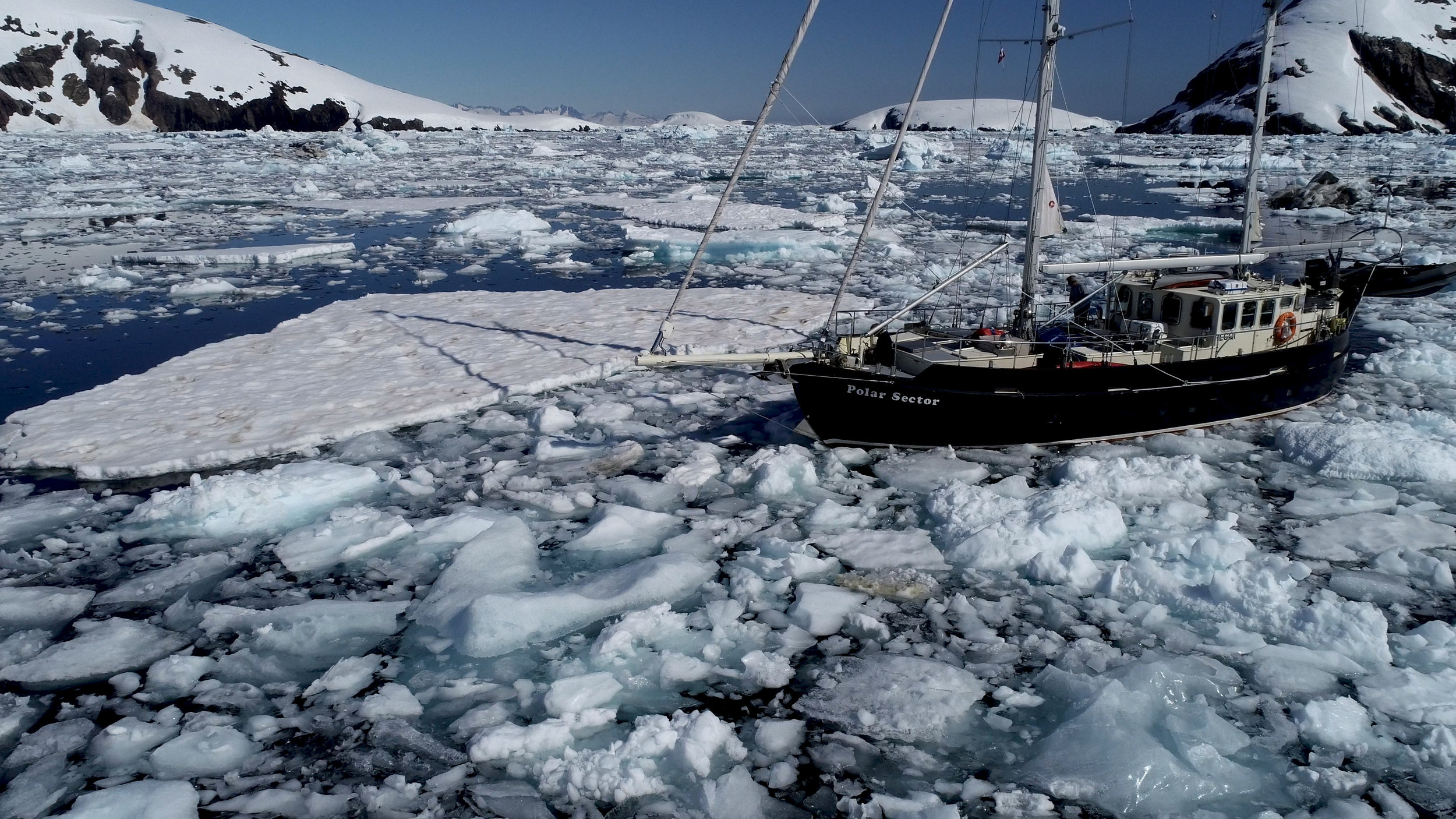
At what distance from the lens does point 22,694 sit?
21.9ft

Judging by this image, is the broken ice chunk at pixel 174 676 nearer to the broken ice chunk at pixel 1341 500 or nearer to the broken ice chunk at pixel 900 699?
the broken ice chunk at pixel 900 699

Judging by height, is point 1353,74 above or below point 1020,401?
above

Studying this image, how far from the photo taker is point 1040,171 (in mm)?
11672

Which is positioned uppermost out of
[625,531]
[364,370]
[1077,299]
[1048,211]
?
[1048,211]

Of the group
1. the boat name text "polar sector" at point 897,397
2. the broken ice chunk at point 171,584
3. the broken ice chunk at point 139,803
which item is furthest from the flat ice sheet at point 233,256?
the broken ice chunk at point 139,803

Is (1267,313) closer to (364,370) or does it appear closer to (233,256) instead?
(364,370)

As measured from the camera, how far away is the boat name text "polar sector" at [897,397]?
10961 mm

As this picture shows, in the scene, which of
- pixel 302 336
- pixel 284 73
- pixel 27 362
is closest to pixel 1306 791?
pixel 302 336

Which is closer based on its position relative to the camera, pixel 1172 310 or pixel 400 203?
pixel 1172 310

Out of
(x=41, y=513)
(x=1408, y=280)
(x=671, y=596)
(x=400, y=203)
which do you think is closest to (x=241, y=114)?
(x=400, y=203)

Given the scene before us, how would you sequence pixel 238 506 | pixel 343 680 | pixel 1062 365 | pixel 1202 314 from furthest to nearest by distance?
1. pixel 1202 314
2. pixel 1062 365
3. pixel 238 506
4. pixel 343 680

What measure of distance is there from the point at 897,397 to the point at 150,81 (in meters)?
163

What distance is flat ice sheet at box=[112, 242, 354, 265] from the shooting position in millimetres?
25516

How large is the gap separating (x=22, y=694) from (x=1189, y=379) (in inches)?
496
